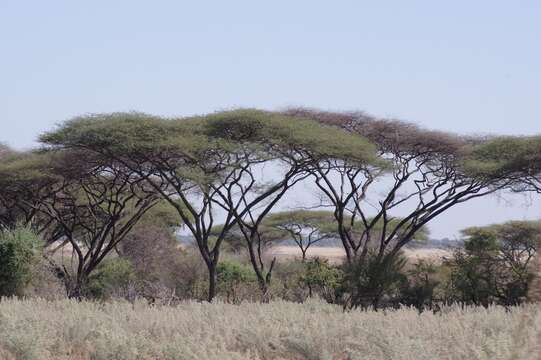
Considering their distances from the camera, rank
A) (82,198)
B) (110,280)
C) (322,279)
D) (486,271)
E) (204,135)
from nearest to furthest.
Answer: (486,271), (322,279), (204,135), (110,280), (82,198)

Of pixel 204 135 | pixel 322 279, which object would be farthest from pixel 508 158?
pixel 204 135

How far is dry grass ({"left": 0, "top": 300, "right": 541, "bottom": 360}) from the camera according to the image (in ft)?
23.4

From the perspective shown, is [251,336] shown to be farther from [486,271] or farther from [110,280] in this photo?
[110,280]

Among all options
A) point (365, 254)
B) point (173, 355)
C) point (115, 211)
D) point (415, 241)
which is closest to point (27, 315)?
point (173, 355)

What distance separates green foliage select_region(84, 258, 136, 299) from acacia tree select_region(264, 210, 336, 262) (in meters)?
15.2

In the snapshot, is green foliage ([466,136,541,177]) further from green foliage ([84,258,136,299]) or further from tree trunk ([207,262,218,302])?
green foliage ([84,258,136,299])

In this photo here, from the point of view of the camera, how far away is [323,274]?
26.4 metres

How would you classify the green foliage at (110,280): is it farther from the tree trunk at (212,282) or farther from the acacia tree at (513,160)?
the acacia tree at (513,160)

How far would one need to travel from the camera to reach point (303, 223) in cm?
4650

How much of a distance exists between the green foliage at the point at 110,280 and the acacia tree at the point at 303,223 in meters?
15.2

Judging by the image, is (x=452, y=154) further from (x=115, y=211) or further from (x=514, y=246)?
(x=115, y=211)

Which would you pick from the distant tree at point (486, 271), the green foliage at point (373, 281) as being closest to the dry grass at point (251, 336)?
the green foliage at point (373, 281)

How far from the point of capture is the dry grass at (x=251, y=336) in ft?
23.4

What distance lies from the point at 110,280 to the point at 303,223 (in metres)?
18.2
